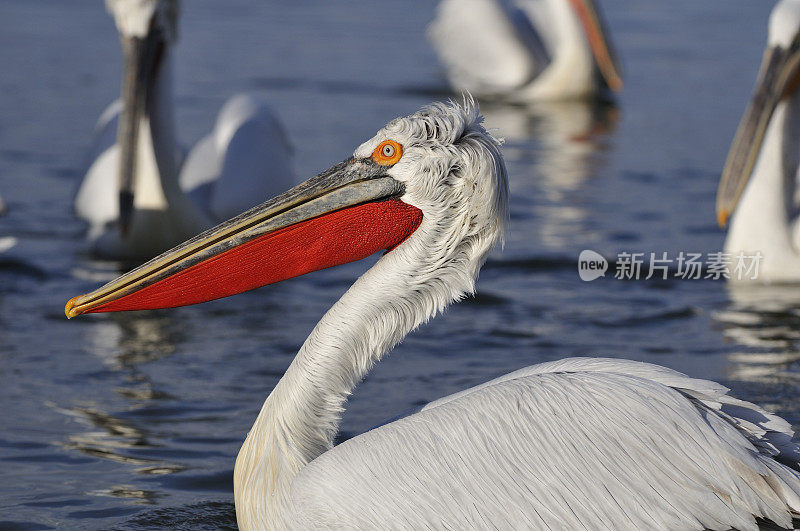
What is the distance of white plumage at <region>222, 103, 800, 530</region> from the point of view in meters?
2.76

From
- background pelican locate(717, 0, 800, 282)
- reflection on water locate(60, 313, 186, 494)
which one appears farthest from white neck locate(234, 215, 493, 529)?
background pelican locate(717, 0, 800, 282)

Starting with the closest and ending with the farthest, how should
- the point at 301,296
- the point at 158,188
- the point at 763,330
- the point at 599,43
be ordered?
the point at 763,330, the point at 301,296, the point at 158,188, the point at 599,43

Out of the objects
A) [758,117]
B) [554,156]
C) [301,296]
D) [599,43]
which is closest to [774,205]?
[758,117]

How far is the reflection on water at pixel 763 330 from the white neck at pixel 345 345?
1957 millimetres

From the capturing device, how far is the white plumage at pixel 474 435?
2.76m

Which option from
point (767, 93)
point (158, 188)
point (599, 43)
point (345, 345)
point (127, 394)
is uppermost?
point (599, 43)

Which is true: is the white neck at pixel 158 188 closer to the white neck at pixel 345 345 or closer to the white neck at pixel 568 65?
the white neck at pixel 345 345

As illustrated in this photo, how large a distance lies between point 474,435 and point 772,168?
140 inches

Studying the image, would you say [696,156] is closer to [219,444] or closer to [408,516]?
[219,444]

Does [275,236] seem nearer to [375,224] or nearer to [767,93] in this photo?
[375,224]

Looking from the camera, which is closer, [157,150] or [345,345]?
[345,345]

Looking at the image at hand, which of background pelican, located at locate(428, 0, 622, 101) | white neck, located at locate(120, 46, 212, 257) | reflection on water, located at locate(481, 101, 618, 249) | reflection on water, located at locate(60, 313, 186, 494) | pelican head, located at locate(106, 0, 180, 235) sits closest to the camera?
reflection on water, located at locate(60, 313, 186, 494)

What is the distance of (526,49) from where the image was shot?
1110 cm

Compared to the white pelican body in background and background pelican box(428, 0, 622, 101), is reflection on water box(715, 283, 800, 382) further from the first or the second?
background pelican box(428, 0, 622, 101)
